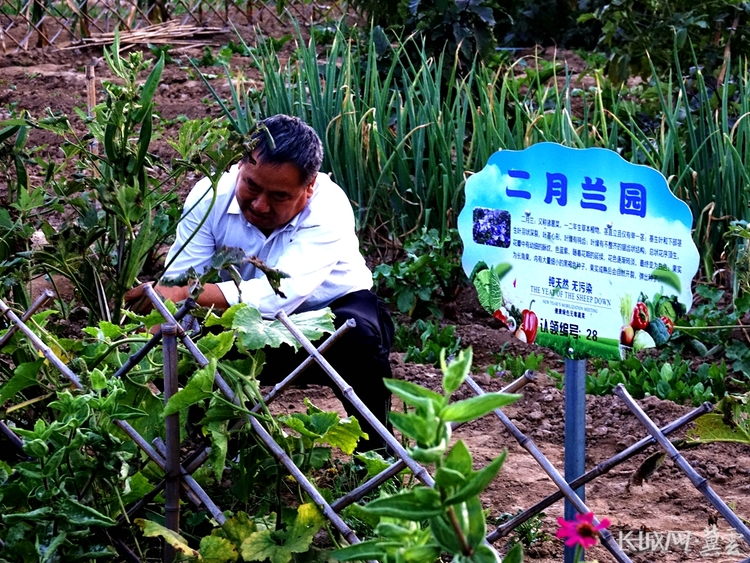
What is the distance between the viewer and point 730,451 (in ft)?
8.59

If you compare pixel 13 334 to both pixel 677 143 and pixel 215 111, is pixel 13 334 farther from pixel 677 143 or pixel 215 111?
pixel 215 111

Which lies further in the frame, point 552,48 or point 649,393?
point 552,48

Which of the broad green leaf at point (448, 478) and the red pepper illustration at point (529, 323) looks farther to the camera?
the red pepper illustration at point (529, 323)

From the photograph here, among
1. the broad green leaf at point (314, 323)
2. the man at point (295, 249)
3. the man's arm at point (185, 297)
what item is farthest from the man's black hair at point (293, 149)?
the broad green leaf at point (314, 323)

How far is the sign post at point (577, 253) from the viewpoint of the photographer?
1.58 meters

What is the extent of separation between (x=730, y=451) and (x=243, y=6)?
7.56 m

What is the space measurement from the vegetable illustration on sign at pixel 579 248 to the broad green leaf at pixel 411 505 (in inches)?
26.1

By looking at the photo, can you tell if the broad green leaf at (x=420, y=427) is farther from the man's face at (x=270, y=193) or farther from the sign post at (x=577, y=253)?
the man's face at (x=270, y=193)

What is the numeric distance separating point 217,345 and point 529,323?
54 centimetres

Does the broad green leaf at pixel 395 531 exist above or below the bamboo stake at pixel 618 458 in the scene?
above

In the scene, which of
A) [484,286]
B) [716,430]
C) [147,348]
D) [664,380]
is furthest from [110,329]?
[664,380]

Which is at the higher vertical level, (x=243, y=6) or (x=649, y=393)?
(x=243, y=6)

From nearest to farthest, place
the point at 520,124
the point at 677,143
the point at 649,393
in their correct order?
the point at 649,393 < the point at 677,143 < the point at 520,124

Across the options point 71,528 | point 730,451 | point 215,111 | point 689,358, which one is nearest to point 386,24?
point 215,111
